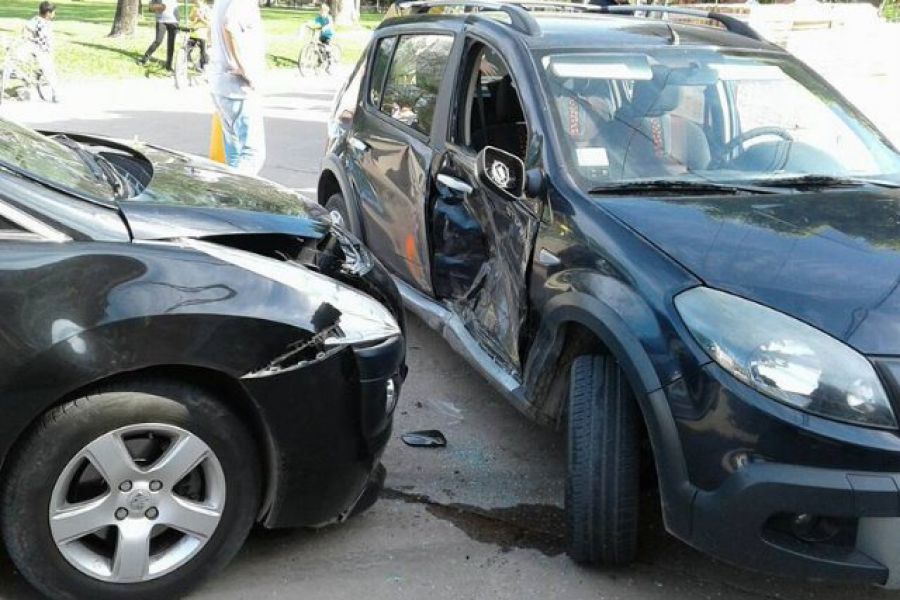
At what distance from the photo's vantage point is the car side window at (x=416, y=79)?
4.62 meters

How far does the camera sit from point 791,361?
252 cm

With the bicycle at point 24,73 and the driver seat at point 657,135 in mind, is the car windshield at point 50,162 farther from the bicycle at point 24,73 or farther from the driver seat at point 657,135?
the bicycle at point 24,73

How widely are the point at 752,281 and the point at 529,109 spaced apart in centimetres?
130

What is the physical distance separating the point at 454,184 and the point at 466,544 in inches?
62.9

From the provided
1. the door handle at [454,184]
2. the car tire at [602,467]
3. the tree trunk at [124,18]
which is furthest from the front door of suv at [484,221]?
the tree trunk at [124,18]

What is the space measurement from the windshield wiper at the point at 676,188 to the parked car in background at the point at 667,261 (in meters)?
0.01

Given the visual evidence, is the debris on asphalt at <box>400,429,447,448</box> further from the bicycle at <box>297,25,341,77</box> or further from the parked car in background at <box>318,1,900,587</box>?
the bicycle at <box>297,25,341,77</box>

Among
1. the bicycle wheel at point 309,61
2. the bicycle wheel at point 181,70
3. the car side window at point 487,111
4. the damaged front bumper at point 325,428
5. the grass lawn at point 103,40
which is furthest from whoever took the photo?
the bicycle wheel at point 309,61

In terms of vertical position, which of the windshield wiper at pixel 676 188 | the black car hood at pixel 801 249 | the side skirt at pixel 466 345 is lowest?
the side skirt at pixel 466 345

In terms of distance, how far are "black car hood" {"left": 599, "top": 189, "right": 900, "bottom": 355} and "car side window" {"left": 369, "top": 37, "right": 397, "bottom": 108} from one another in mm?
2519

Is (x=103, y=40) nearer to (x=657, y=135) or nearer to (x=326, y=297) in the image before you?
(x=657, y=135)

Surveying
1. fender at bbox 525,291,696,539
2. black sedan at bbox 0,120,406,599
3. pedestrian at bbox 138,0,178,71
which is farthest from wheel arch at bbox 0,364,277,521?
pedestrian at bbox 138,0,178,71

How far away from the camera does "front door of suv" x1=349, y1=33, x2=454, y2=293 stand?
179 inches

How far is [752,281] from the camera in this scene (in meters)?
2.72
